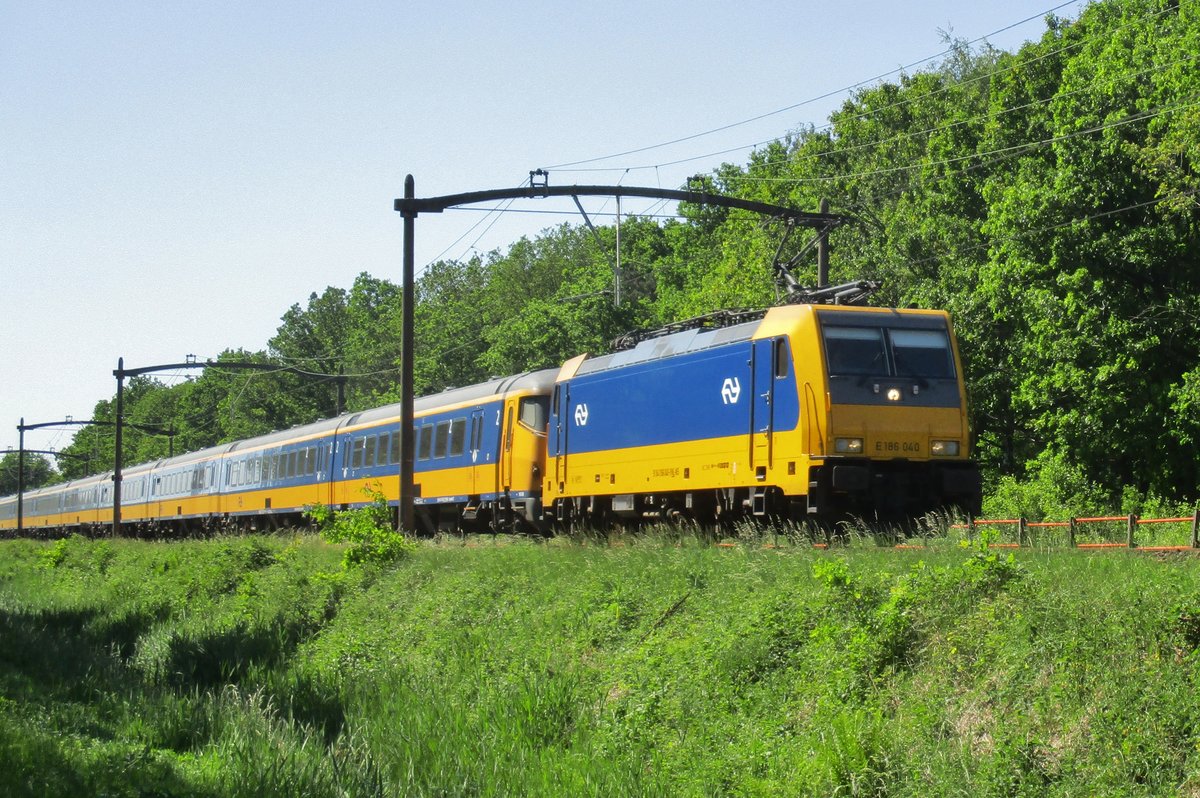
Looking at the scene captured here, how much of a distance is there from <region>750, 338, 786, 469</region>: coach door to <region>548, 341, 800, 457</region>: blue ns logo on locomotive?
0.5 inches

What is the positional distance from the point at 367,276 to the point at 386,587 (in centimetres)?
9069

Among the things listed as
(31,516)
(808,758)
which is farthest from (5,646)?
(31,516)

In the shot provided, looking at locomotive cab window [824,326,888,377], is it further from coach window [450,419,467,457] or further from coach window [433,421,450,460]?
coach window [433,421,450,460]

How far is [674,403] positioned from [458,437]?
32.9ft

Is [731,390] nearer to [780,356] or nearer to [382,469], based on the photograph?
[780,356]

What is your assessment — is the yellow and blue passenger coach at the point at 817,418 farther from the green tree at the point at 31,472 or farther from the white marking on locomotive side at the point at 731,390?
the green tree at the point at 31,472

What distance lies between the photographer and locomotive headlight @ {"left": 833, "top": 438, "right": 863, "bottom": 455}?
18.5 meters

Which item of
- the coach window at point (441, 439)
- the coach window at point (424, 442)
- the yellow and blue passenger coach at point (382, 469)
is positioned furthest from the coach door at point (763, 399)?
the coach window at point (424, 442)

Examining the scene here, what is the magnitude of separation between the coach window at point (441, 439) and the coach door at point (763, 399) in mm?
12997

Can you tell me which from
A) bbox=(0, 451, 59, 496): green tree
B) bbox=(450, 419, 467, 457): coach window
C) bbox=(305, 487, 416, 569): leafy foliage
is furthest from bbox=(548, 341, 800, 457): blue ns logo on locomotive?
bbox=(0, 451, 59, 496): green tree

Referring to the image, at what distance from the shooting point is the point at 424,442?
33.2 metres

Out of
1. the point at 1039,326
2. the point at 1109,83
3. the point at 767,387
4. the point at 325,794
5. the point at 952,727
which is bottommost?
the point at 325,794

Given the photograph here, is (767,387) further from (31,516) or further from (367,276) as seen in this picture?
(367,276)

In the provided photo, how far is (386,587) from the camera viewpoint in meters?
21.8
